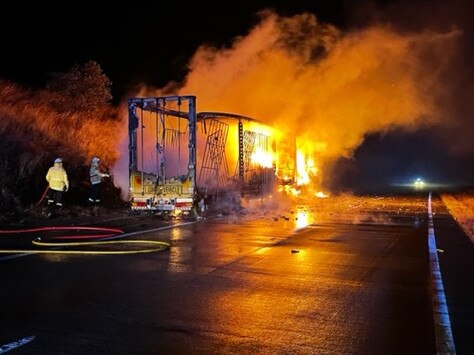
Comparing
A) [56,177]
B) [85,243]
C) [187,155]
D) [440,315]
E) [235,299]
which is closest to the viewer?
[440,315]

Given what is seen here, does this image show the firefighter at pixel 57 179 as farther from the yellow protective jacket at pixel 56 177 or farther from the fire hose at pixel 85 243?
the fire hose at pixel 85 243

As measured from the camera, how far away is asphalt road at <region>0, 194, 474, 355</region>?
459 cm

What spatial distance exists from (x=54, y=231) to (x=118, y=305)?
7298 mm

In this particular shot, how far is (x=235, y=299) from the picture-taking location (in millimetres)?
6035

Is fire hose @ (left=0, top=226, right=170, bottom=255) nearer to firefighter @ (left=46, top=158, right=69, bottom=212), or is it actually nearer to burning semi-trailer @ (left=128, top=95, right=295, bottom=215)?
firefighter @ (left=46, top=158, right=69, bottom=212)

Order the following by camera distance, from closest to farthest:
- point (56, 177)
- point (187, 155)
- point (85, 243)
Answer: point (85, 243)
point (56, 177)
point (187, 155)

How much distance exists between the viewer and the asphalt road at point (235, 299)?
4.59m

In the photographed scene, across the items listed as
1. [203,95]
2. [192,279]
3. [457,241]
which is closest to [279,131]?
[203,95]

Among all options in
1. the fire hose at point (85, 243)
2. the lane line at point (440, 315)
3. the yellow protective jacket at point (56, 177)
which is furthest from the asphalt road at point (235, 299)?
the yellow protective jacket at point (56, 177)

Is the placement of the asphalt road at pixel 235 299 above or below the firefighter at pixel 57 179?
below

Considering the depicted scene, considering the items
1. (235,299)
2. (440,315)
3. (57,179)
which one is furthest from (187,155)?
(440,315)

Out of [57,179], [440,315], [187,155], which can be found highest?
[187,155]

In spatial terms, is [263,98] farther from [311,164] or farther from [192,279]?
[192,279]

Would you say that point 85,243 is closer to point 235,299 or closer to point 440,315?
point 235,299
